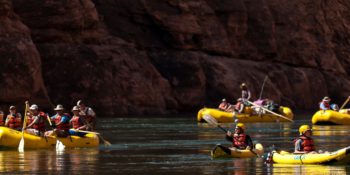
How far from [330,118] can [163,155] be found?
24348 mm

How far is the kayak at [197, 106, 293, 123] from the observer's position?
59281 mm

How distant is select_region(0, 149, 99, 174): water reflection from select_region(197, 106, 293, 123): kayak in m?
22.6

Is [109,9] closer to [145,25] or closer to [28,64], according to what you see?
[145,25]

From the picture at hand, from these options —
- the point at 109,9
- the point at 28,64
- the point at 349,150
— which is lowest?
the point at 349,150

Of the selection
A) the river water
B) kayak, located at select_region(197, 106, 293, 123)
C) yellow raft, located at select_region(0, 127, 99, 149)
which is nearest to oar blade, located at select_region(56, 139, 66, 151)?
yellow raft, located at select_region(0, 127, 99, 149)

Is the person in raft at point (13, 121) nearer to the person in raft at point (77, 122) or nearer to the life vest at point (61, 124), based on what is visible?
the person in raft at point (77, 122)

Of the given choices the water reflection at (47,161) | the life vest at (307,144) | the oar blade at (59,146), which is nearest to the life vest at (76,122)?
the oar blade at (59,146)

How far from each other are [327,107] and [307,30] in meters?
34.5

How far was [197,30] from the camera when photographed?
80000 mm

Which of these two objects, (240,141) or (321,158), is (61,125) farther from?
(321,158)

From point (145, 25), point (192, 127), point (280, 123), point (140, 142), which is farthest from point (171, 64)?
point (140, 142)

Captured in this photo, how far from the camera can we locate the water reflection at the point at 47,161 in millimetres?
29344

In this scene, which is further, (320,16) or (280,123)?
(320,16)

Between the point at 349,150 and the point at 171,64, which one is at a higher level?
the point at 171,64
